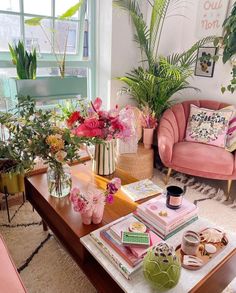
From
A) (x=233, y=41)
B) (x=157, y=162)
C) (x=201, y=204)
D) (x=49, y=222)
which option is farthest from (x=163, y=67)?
(x=49, y=222)

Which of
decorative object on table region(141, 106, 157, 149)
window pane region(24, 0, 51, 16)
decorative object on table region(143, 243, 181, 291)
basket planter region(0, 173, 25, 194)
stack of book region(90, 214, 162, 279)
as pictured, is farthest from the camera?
decorative object on table region(141, 106, 157, 149)

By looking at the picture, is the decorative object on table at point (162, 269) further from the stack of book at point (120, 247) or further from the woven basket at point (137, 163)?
the woven basket at point (137, 163)

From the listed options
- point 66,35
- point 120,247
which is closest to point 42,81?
point 66,35

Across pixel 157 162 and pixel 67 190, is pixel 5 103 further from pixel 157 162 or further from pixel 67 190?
pixel 157 162

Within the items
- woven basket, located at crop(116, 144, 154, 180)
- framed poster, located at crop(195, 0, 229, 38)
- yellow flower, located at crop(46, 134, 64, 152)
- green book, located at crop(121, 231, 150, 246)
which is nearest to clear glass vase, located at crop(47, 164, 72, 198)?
yellow flower, located at crop(46, 134, 64, 152)

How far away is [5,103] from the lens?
2.30 m

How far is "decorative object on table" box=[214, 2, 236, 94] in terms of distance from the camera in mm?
2213

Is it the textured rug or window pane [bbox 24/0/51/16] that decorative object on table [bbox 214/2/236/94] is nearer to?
the textured rug

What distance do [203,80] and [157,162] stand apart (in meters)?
1.05

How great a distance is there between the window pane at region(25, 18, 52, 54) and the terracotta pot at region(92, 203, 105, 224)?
6.60 ft

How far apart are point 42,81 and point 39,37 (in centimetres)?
57

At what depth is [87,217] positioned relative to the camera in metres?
1.14

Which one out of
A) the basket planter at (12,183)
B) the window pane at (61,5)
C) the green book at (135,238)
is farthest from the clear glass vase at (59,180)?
the window pane at (61,5)

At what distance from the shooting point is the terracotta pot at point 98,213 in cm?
114
